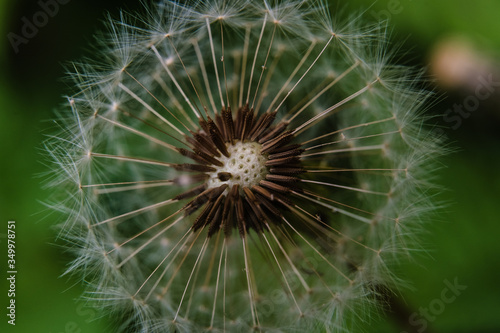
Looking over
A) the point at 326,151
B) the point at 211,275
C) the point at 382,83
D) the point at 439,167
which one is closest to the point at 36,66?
the point at 211,275

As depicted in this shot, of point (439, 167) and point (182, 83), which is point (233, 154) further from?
point (439, 167)

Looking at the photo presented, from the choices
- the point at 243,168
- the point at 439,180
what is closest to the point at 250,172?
the point at 243,168

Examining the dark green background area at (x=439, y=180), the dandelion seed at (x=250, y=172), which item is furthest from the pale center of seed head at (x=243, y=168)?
the dark green background area at (x=439, y=180)

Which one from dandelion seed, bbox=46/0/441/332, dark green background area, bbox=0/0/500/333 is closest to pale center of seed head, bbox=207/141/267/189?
dandelion seed, bbox=46/0/441/332

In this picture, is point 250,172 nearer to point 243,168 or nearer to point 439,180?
point 243,168

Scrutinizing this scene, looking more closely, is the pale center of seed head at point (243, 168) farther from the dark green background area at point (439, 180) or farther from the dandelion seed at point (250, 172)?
the dark green background area at point (439, 180)

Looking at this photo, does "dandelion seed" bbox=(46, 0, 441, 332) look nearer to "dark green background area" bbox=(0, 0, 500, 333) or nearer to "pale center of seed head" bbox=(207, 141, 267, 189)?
"pale center of seed head" bbox=(207, 141, 267, 189)

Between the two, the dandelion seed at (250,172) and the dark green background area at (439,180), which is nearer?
the dandelion seed at (250,172)
